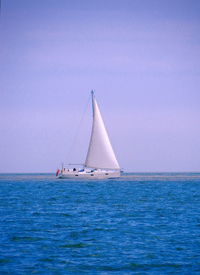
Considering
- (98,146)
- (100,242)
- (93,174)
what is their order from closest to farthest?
(100,242)
(98,146)
(93,174)

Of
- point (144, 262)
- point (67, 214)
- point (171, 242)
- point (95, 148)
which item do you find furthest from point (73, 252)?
point (95, 148)

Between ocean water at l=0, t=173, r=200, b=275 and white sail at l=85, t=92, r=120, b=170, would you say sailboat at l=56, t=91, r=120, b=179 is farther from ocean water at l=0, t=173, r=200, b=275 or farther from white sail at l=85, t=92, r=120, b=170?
ocean water at l=0, t=173, r=200, b=275

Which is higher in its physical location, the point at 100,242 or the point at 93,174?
the point at 93,174

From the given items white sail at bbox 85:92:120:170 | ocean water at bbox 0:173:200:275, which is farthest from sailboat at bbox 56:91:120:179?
ocean water at bbox 0:173:200:275

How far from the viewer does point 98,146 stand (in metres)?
81.4

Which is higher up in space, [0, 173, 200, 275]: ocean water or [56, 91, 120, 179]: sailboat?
[56, 91, 120, 179]: sailboat

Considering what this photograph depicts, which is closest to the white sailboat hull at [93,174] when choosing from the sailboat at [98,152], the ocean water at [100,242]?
the sailboat at [98,152]

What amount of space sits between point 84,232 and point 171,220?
20.1 feet

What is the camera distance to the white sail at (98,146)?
81312 millimetres

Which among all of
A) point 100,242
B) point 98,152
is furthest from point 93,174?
point 100,242

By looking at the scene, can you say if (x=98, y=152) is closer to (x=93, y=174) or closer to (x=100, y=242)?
(x=93, y=174)

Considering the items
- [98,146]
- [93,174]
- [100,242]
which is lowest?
[100,242]

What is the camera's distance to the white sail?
81312 mm

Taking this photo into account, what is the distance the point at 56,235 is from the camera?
20.3 metres
